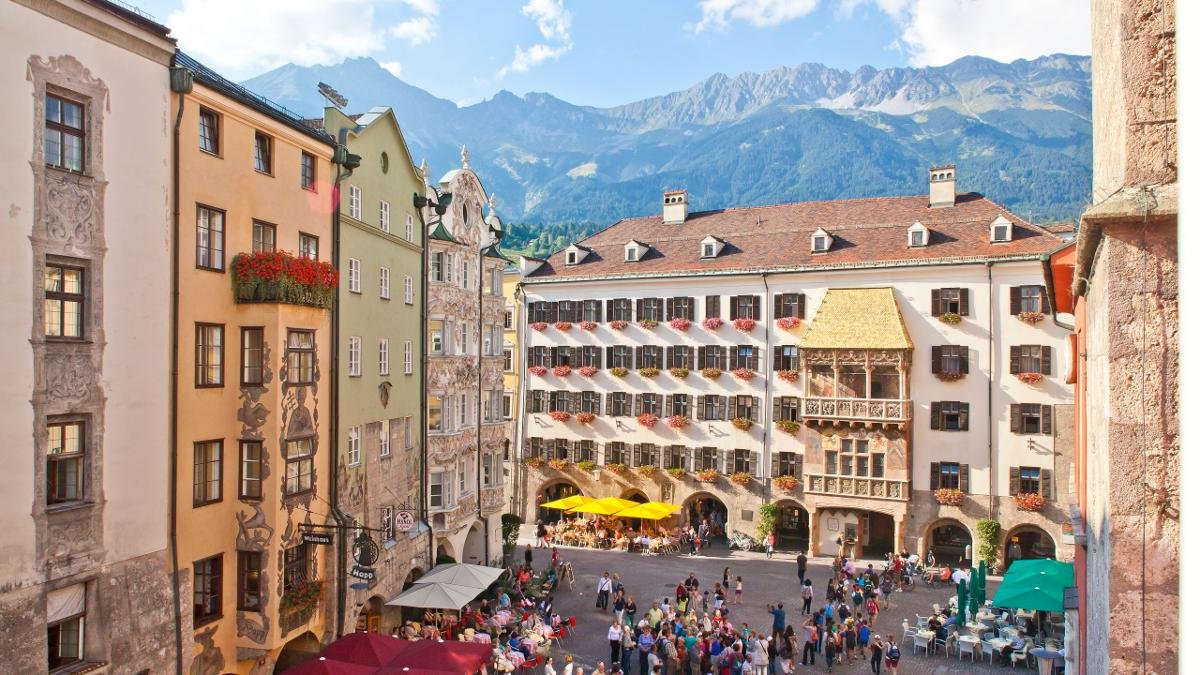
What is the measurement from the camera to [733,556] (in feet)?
146

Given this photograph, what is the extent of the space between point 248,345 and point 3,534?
7141 mm

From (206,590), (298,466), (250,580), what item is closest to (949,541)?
(298,466)

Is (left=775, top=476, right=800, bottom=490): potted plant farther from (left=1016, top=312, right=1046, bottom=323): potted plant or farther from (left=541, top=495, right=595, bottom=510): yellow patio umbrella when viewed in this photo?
(left=1016, top=312, right=1046, bottom=323): potted plant

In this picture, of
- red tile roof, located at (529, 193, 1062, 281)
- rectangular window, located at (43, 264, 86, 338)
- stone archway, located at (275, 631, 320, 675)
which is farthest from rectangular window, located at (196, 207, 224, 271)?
red tile roof, located at (529, 193, 1062, 281)

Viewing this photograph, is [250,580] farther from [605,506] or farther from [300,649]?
[605,506]

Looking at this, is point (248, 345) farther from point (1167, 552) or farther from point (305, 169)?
point (1167, 552)

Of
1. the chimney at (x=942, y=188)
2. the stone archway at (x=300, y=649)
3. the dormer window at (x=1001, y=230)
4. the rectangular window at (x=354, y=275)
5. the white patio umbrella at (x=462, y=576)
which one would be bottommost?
the stone archway at (x=300, y=649)

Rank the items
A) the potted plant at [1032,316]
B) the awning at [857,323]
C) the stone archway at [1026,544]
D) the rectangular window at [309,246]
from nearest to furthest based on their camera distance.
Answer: the rectangular window at [309,246], the potted plant at [1032,316], the stone archway at [1026,544], the awning at [857,323]

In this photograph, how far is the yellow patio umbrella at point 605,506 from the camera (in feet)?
147

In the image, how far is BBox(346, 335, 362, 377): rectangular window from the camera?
85.5 ft

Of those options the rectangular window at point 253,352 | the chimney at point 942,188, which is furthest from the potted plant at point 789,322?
the rectangular window at point 253,352

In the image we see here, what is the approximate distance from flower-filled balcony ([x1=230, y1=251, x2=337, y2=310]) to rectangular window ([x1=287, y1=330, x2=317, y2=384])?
907 millimetres

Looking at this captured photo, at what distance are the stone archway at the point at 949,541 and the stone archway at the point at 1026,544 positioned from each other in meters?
1.66

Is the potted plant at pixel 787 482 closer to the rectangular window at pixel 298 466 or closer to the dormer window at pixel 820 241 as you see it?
the dormer window at pixel 820 241
